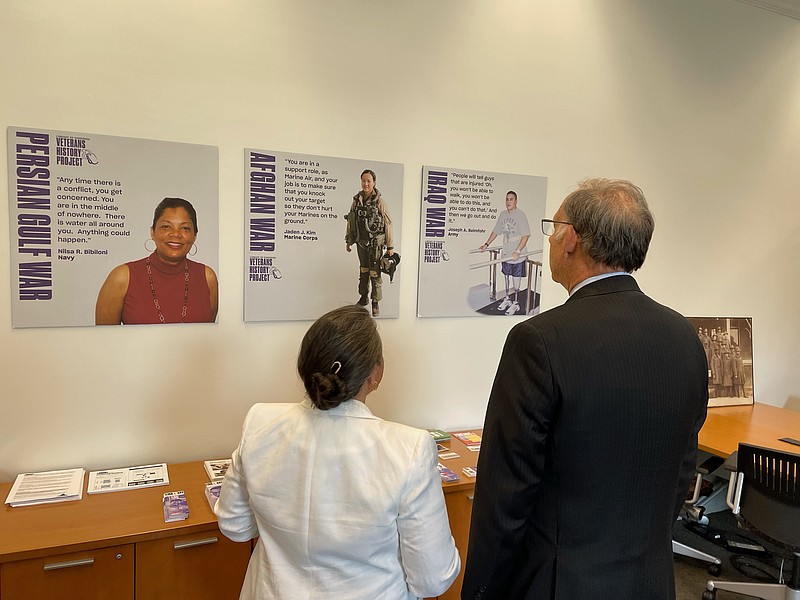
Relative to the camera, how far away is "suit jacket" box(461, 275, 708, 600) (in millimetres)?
1178

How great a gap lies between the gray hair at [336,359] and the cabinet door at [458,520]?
101cm

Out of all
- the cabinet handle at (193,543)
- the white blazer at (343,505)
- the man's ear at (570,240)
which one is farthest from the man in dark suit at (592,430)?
the cabinet handle at (193,543)

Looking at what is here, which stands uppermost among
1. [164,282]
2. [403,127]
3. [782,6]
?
[782,6]

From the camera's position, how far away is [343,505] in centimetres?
126

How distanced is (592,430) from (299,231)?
1.50m

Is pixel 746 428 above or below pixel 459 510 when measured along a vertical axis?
above

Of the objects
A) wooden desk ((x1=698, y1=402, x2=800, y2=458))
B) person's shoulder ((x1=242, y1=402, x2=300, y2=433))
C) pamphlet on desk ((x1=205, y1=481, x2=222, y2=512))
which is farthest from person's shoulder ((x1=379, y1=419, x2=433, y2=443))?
wooden desk ((x1=698, y1=402, x2=800, y2=458))

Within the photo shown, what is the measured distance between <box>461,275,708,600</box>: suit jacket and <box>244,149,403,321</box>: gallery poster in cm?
124

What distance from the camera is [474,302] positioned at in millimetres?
2705

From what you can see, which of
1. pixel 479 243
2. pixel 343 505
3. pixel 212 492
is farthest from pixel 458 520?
pixel 479 243

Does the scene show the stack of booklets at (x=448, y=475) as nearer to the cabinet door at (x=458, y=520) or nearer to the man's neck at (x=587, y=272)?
the cabinet door at (x=458, y=520)

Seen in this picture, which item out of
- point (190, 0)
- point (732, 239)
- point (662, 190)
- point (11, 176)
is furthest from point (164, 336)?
point (732, 239)

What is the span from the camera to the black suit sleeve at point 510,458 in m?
1.18

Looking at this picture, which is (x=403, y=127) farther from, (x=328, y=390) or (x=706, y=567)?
(x=706, y=567)
